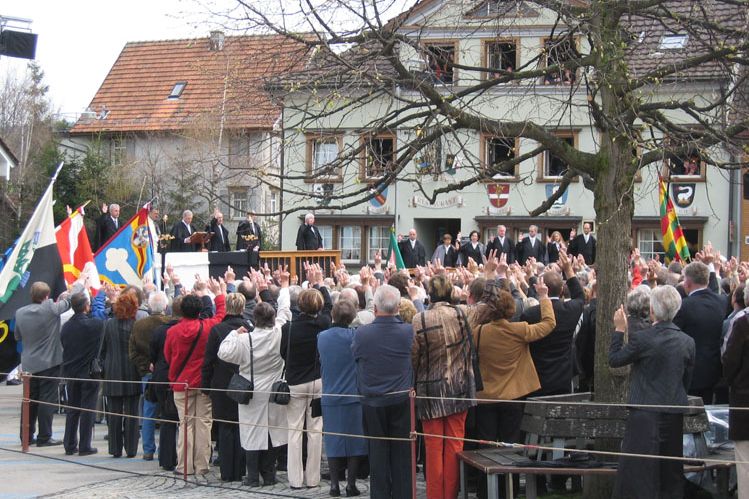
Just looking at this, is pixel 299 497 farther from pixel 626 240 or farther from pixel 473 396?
pixel 626 240

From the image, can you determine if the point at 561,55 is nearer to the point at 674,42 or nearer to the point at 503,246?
the point at 674,42

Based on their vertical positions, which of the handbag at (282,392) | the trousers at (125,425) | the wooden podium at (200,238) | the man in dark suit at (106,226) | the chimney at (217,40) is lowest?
the trousers at (125,425)

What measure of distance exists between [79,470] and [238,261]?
908 cm

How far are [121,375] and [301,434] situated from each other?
2.97 metres

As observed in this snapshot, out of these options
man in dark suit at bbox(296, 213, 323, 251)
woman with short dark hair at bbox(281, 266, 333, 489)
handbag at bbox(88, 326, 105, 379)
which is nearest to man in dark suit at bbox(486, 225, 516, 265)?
man in dark suit at bbox(296, 213, 323, 251)

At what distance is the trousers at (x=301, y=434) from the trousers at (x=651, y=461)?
3.44 meters

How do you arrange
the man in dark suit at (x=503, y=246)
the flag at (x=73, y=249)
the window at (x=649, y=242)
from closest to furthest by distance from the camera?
the flag at (x=73, y=249) < the man in dark suit at (x=503, y=246) < the window at (x=649, y=242)

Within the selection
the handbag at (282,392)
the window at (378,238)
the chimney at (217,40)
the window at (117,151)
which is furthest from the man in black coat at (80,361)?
the window at (117,151)

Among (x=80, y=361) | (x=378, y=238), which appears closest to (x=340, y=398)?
(x=80, y=361)

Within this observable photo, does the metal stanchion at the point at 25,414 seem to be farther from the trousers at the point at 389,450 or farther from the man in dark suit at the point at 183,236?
the man in dark suit at the point at 183,236

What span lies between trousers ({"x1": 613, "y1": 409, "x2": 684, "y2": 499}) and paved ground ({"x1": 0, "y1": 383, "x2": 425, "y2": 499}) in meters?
2.58

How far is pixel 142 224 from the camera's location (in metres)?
18.6

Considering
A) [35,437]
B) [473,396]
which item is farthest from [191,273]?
[473,396]

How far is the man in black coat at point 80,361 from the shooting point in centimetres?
1345
